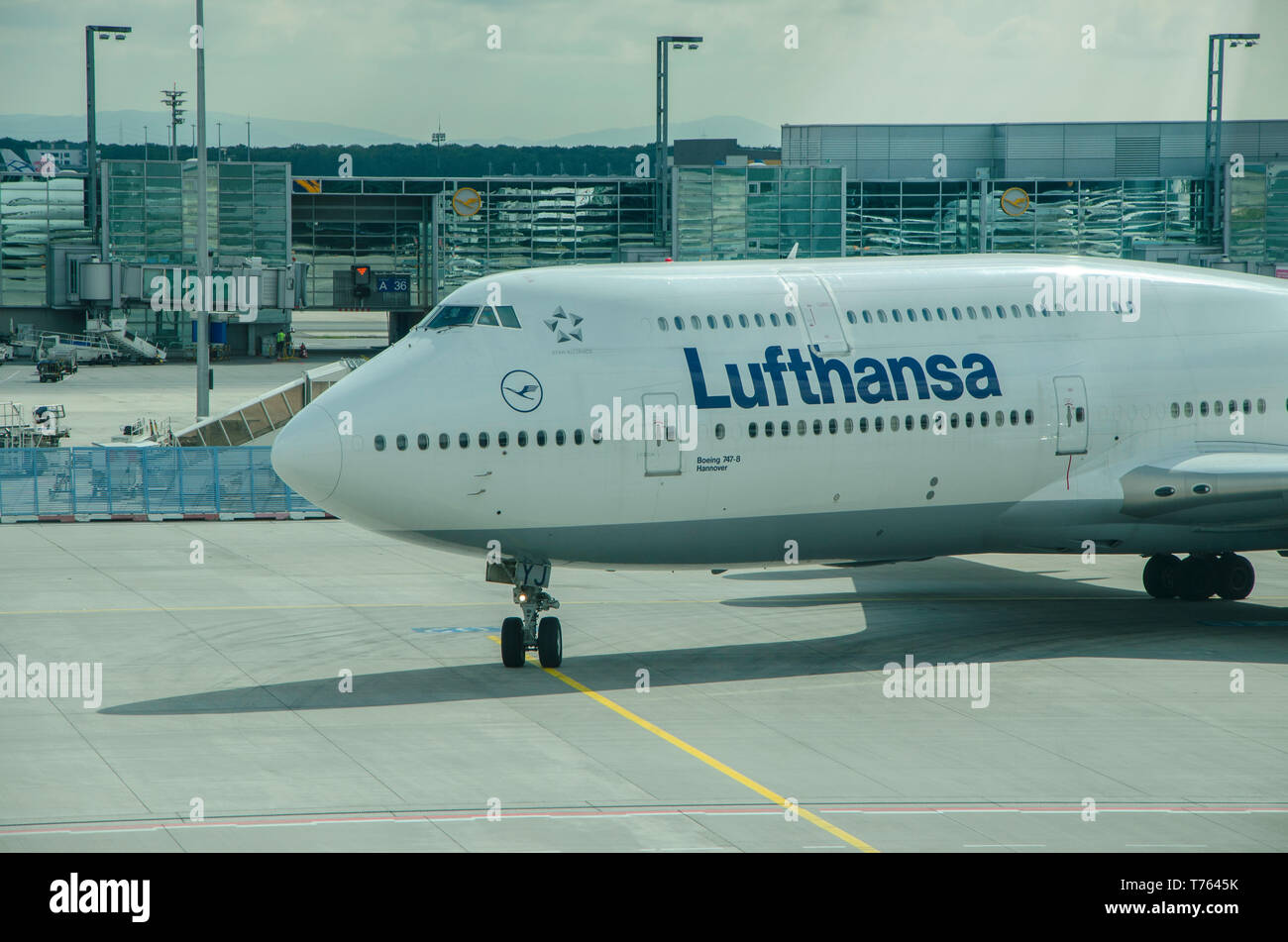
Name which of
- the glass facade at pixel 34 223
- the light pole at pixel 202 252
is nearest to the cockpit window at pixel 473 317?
the light pole at pixel 202 252

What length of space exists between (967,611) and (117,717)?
1704 cm

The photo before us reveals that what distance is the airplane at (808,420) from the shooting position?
25.3m

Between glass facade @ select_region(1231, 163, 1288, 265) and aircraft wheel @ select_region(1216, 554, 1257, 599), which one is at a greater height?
glass facade @ select_region(1231, 163, 1288, 265)

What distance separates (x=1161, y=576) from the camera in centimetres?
3369

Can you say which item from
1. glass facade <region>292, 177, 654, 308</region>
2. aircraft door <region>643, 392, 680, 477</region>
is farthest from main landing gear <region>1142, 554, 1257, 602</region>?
glass facade <region>292, 177, 654, 308</region>

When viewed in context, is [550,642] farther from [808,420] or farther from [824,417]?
[824,417]

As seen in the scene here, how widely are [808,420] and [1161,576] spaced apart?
35.9ft

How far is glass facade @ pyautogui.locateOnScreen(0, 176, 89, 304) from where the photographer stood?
354 ft

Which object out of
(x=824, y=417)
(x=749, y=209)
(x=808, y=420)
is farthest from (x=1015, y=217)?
(x=808, y=420)

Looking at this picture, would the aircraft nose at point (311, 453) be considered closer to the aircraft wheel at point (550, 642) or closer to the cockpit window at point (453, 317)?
the cockpit window at point (453, 317)

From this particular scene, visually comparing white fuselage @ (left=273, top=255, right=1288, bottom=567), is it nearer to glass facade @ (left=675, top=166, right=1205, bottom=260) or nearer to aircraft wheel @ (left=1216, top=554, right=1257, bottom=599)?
aircraft wheel @ (left=1216, top=554, right=1257, bottom=599)

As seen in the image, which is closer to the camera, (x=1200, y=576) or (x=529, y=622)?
(x=529, y=622)

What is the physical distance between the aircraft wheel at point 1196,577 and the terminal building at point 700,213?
188 ft

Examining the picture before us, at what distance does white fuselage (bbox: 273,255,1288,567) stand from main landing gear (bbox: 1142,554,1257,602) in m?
3.19
